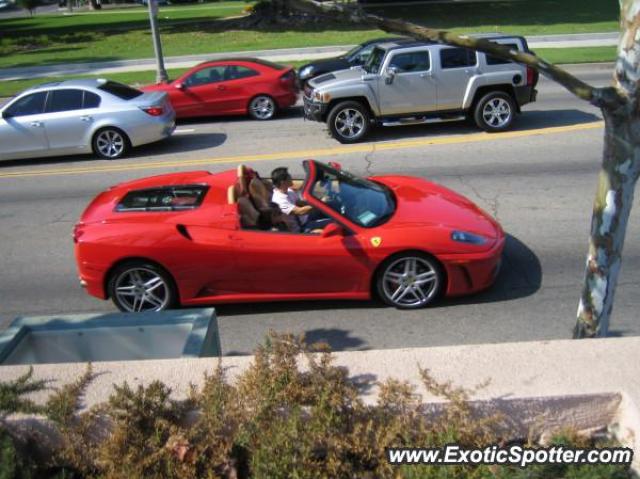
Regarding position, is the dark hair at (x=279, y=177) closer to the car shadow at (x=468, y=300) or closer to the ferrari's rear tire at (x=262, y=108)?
the car shadow at (x=468, y=300)

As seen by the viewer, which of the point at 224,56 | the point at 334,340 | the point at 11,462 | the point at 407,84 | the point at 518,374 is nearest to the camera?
the point at 11,462

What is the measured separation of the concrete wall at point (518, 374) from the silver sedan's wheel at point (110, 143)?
1055cm

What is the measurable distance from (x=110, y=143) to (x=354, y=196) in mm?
8182

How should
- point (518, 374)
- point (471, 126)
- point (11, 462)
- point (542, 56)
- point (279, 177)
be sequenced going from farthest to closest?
point (542, 56) < point (471, 126) < point (279, 177) < point (518, 374) < point (11, 462)

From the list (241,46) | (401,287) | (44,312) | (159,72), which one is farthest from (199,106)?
(241,46)

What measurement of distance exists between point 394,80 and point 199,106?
5157mm

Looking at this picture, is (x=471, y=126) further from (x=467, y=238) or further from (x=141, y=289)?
(x=141, y=289)

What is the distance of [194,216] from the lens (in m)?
7.16

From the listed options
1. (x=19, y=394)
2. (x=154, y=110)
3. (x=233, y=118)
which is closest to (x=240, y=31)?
(x=233, y=118)

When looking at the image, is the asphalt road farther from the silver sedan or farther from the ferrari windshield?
the ferrari windshield

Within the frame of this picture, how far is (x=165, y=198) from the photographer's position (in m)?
7.59

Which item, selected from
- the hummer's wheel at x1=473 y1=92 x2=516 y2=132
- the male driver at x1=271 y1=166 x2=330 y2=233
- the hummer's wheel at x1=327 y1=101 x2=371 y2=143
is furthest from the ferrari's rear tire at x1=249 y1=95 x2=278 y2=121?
the male driver at x1=271 y1=166 x2=330 y2=233

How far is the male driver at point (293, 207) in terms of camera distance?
7285 millimetres

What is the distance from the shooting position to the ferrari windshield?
7223 millimetres
